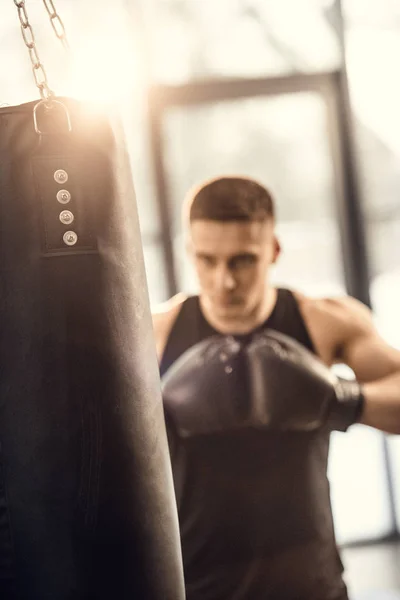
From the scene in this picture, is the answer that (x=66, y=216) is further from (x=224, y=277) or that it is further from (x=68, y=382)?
(x=224, y=277)

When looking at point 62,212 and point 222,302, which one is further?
point 222,302

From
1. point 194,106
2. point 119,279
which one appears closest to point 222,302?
point 194,106

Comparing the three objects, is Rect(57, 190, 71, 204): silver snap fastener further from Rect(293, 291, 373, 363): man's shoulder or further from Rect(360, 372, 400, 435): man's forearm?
Rect(293, 291, 373, 363): man's shoulder

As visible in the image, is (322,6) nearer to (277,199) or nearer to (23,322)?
(277,199)

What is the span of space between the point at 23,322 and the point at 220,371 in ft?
4.37

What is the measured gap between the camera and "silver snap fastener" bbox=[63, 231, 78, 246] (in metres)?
0.77

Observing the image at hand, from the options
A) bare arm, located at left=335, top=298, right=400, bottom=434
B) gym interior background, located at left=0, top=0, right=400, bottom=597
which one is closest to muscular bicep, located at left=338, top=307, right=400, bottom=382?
bare arm, located at left=335, top=298, right=400, bottom=434

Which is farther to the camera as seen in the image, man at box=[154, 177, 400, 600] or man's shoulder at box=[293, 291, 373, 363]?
man's shoulder at box=[293, 291, 373, 363]

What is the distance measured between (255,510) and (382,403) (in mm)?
469

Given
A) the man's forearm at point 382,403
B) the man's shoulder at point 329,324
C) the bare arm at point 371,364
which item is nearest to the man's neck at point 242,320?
the man's shoulder at point 329,324

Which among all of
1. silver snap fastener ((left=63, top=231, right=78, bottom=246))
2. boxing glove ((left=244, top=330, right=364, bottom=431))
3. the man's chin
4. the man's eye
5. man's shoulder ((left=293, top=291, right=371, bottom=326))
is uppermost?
silver snap fastener ((left=63, top=231, right=78, bottom=246))

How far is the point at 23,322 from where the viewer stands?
779 millimetres

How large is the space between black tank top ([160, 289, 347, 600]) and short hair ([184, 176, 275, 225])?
620mm

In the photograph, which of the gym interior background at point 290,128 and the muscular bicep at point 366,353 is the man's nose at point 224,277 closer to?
the muscular bicep at point 366,353
